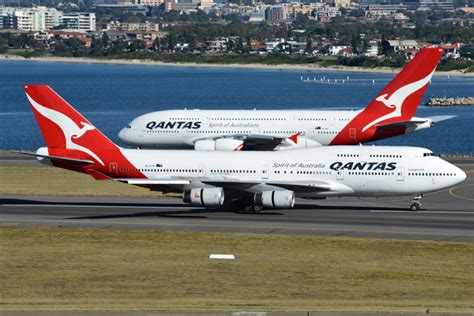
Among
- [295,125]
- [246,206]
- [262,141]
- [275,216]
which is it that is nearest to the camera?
[275,216]

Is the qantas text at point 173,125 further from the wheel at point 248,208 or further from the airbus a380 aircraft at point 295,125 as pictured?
the wheel at point 248,208

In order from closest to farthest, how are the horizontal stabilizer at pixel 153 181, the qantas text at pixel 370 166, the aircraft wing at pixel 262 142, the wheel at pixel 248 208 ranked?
the horizontal stabilizer at pixel 153 181 < the qantas text at pixel 370 166 < the wheel at pixel 248 208 < the aircraft wing at pixel 262 142

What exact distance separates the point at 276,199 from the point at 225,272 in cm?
1867

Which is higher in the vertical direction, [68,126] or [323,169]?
[68,126]

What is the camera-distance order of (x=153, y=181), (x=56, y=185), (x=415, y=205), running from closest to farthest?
1. (x=153, y=181)
2. (x=415, y=205)
3. (x=56, y=185)

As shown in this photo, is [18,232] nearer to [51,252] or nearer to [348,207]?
[51,252]

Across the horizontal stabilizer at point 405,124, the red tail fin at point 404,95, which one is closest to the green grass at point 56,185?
the red tail fin at point 404,95

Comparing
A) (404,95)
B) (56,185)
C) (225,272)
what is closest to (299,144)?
(404,95)

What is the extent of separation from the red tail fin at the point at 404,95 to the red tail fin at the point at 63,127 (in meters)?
29.7

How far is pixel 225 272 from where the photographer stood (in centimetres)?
4841

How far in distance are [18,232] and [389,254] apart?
61.6 ft

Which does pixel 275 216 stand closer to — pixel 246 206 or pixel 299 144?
pixel 246 206

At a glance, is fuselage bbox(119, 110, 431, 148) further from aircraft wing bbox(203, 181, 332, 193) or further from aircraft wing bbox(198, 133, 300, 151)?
aircraft wing bbox(203, 181, 332, 193)

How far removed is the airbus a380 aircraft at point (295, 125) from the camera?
9419 cm
